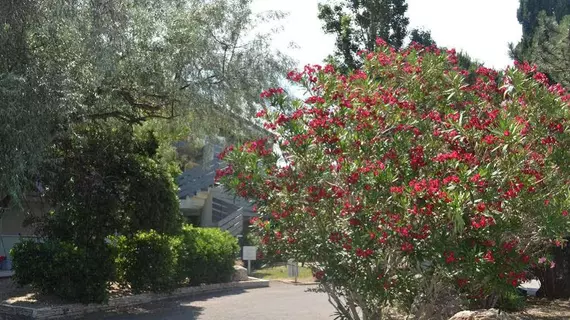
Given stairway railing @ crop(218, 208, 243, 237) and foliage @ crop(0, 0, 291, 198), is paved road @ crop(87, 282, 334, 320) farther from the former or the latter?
stairway railing @ crop(218, 208, 243, 237)

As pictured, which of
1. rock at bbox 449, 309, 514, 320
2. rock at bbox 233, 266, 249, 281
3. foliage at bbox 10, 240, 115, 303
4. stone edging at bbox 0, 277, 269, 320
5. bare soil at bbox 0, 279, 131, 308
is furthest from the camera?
rock at bbox 233, 266, 249, 281

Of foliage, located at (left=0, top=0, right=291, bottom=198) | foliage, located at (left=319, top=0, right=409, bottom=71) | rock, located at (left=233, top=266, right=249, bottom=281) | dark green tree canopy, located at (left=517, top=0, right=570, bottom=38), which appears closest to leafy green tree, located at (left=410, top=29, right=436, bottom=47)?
foliage, located at (left=319, top=0, right=409, bottom=71)

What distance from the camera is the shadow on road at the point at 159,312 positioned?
1316cm

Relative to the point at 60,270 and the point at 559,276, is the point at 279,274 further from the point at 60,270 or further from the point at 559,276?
the point at 60,270

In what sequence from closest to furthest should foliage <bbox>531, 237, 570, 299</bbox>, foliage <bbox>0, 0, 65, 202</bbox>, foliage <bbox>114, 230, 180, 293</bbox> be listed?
foliage <bbox>0, 0, 65, 202</bbox> → foliage <bbox>114, 230, 180, 293</bbox> → foliage <bbox>531, 237, 570, 299</bbox>

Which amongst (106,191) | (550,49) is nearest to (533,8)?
(550,49)

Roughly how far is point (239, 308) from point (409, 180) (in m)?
9.11

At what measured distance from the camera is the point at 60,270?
42.7ft

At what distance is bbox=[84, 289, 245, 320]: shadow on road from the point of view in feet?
43.2

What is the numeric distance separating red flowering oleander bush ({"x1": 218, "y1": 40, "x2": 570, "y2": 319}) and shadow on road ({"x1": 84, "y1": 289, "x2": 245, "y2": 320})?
6.11 meters

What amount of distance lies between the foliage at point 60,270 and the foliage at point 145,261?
205cm

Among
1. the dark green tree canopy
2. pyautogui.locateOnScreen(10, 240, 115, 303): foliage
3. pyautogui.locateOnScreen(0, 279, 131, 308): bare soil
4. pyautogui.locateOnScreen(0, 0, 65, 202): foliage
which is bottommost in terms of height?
pyautogui.locateOnScreen(0, 279, 131, 308): bare soil

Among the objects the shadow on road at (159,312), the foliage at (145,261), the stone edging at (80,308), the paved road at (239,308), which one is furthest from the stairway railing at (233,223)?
the foliage at (145,261)

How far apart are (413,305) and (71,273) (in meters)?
8.08
